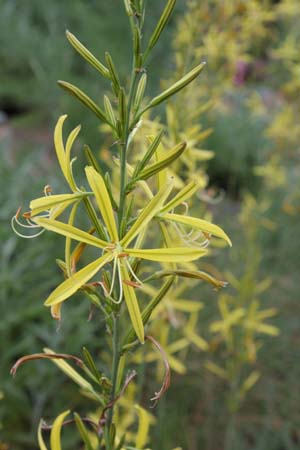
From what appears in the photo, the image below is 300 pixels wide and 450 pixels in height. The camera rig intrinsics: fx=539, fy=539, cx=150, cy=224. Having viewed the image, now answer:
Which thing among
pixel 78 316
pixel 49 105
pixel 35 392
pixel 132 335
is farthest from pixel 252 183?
pixel 132 335

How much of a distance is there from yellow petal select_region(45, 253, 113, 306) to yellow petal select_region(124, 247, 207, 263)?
0.18 ft

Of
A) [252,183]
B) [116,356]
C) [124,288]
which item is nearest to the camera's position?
[124,288]

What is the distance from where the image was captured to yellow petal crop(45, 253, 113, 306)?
798mm

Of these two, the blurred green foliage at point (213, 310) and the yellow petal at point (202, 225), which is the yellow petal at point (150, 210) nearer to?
the yellow petal at point (202, 225)

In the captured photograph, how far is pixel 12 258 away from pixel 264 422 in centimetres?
174

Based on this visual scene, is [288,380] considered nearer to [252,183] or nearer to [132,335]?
[132,335]

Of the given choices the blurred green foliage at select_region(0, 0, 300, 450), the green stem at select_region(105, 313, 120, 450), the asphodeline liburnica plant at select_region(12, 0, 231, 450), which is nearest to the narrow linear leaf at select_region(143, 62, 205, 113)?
the asphodeline liburnica plant at select_region(12, 0, 231, 450)

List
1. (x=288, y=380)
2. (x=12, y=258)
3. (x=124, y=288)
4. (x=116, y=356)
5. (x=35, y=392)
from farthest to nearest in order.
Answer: (x=12, y=258), (x=288, y=380), (x=35, y=392), (x=116, y=356), (x=124, y=288)

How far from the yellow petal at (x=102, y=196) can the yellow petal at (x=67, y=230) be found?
0.03 meters

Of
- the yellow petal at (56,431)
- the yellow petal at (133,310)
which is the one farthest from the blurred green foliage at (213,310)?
the yellow petal at (56,431)

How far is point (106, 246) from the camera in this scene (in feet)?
2.91

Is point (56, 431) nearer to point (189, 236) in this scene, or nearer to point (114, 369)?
point (114, 369)

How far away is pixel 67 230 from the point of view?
0.84 metres

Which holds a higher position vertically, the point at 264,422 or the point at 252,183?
the point at 264,422
